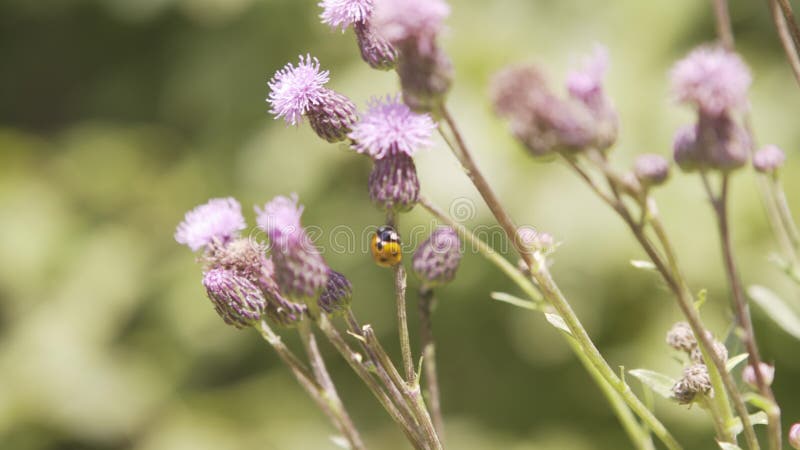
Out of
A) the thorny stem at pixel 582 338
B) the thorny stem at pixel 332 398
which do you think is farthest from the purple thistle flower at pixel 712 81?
the thorny stem at pixel 332 398

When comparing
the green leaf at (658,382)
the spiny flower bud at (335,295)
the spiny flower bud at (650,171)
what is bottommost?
the green leaf at (658,382)

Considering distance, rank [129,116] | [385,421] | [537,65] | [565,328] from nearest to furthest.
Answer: [537,65] → [565,328] → [385,421] → [129,116]

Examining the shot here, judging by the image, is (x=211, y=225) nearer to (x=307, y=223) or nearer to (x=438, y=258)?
(x=438, y=258)

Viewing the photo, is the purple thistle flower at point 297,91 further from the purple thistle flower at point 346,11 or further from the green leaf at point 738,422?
the green leaf at point 738,422

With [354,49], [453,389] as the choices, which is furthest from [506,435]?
[354,49]

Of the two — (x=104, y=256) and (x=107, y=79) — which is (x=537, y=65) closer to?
(x=104, y=256)

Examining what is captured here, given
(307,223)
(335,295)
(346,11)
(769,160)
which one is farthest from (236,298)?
(307,223)

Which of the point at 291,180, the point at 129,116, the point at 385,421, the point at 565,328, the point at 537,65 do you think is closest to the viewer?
the point at 537,65

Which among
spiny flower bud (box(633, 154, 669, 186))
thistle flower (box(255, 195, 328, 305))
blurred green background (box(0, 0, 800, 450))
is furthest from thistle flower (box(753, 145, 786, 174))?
blurred green background (box(0, 0, 800, 450))
